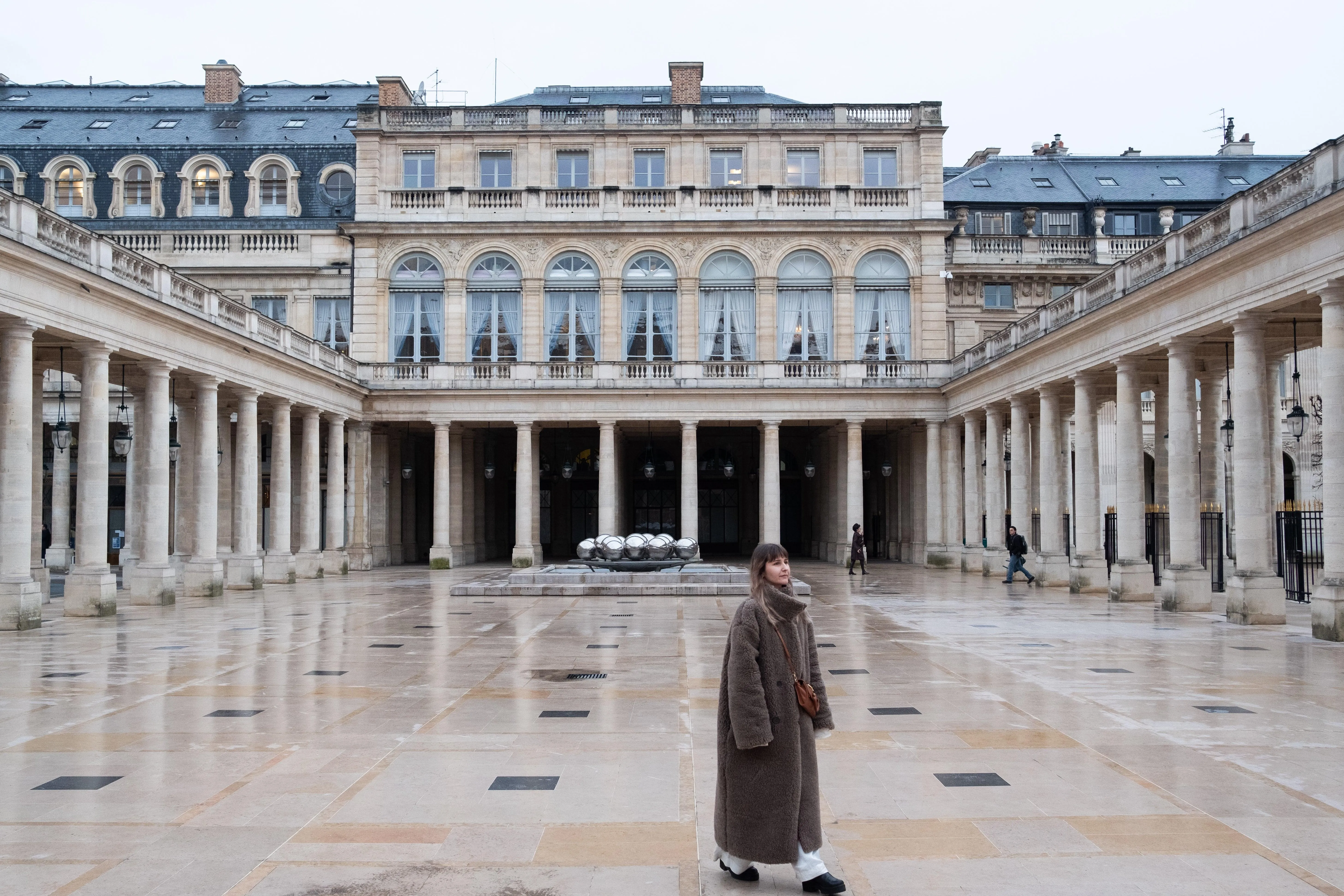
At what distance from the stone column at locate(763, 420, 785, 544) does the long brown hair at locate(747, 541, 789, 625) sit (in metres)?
34.1

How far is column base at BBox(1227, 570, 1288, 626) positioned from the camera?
19.5 m

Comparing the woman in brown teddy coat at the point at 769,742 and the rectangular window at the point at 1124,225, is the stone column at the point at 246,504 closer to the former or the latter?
the woman in brown teddy coat at the point at 769,742

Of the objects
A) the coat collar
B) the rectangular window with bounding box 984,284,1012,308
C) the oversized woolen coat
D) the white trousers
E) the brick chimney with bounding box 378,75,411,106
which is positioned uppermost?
the brick chimney with bounding box 378,75,411,106

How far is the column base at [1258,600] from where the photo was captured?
64.1 ft

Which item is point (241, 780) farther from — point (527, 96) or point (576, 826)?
point (527, 96)

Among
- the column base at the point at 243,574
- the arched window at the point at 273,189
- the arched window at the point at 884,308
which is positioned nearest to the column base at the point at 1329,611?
the column base at the point at 243,574

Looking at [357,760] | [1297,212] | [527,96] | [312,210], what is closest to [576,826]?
[357,760]

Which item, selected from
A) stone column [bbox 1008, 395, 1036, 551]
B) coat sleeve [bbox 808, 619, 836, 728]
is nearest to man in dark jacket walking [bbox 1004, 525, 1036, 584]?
stone column [bbox 1008, 395, 1036, 551]

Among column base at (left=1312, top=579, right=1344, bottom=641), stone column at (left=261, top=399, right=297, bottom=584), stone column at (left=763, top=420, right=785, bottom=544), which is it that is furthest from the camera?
stone column at (left=763, top=420, right=785, bottom=544)

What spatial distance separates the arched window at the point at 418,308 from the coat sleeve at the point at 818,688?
123 feet

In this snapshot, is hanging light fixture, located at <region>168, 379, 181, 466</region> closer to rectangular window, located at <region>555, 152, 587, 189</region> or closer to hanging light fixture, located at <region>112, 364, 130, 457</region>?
hanging light fixture, located at <region>112, 364, 130, 457</region>

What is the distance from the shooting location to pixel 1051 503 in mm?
30188

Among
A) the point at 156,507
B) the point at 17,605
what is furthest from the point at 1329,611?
the point at 156,507

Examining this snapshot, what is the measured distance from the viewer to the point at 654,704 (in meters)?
11.5
